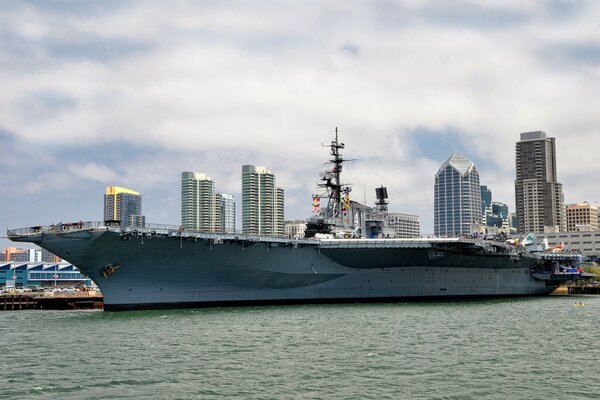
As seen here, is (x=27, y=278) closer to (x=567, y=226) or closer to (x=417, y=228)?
(x=417, y=228)

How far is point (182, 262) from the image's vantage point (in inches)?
1315

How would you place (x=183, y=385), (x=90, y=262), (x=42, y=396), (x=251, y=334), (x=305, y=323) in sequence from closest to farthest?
(x=42, y=396), (x=183, y=385), (x=251, y=334), (x=305, y=323), (x=90, y=262)

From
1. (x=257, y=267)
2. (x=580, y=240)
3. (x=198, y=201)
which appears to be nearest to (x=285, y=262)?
(x=257, y=267)

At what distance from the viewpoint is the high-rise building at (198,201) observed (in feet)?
519

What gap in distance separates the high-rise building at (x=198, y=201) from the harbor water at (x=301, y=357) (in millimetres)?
128876

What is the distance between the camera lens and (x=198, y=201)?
160250mm

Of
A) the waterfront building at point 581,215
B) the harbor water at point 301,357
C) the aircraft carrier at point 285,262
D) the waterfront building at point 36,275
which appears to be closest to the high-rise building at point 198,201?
the waterfront building at point 36,275

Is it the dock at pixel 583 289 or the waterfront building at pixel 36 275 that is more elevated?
the waterfront building at pixel 36 275

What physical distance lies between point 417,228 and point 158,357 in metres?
169

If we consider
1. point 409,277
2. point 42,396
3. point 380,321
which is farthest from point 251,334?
point 409,277

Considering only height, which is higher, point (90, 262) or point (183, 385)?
point (90, 262)

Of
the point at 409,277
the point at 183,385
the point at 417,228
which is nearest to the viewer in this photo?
the point at 183,385

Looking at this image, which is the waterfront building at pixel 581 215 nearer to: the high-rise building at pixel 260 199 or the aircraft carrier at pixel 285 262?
the high-rise building at pixel 260 199

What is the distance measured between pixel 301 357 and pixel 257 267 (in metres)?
17.0
